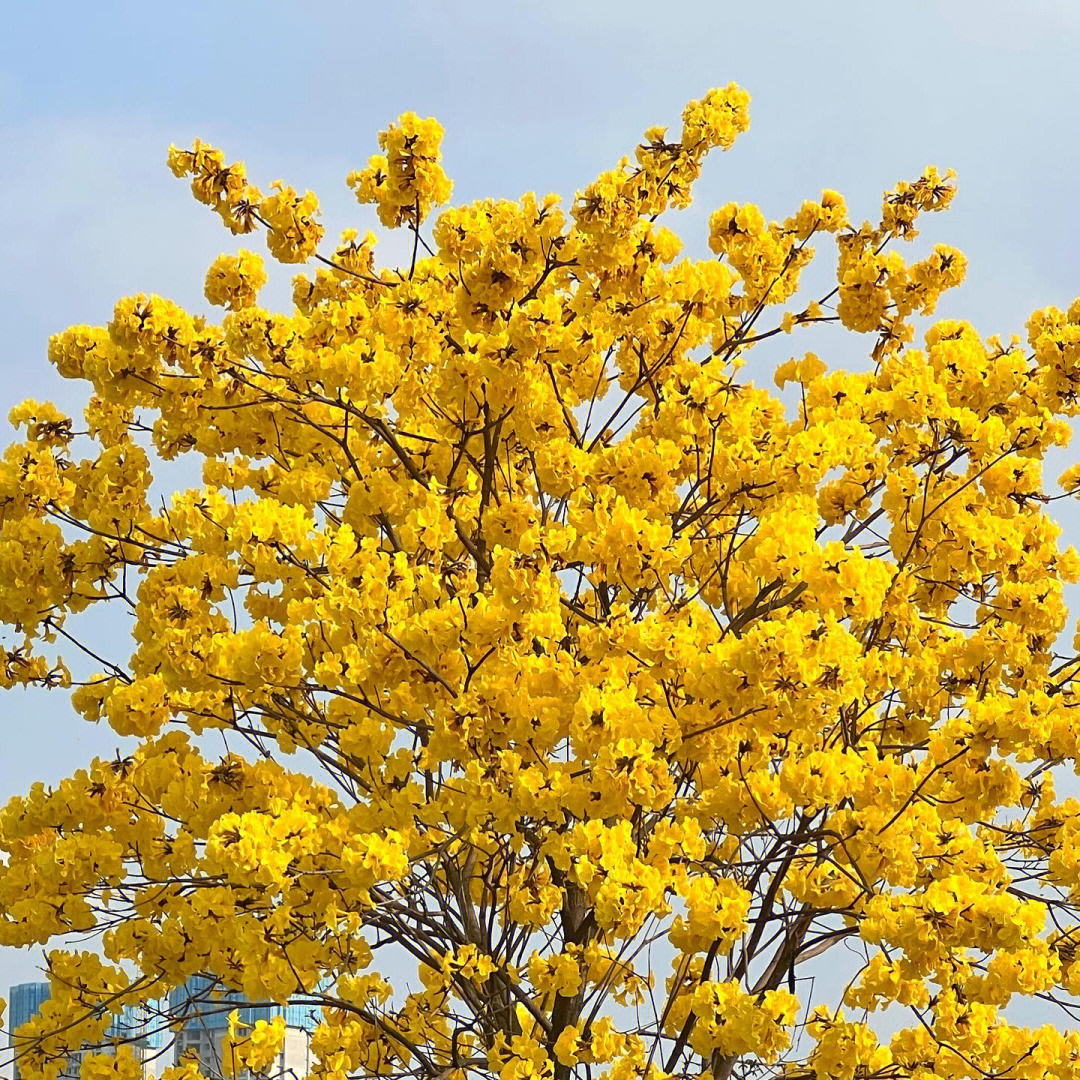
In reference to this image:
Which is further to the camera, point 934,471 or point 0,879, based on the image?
point 934,471

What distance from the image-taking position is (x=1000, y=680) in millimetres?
4941

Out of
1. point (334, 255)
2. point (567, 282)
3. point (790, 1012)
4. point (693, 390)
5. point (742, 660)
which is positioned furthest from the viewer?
point (334, 255)

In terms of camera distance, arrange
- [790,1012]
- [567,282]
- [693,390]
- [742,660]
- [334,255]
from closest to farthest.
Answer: [742,660] < [790,1012] < [693,390] < [567,282] < [334,255]

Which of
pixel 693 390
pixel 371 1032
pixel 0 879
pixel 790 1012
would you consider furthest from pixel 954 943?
pixel 0 879

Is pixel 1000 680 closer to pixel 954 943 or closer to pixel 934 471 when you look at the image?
pixel 934 471

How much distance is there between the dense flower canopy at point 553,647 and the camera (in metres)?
3.97

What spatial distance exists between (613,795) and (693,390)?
1.43 m

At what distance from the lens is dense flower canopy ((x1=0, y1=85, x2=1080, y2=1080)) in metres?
3.97

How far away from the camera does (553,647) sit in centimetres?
429

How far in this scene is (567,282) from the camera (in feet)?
16.0

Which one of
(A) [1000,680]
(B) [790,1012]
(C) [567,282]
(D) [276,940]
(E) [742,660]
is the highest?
(C) [567,282]

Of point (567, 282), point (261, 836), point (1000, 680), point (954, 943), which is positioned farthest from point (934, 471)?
point (261, 836)

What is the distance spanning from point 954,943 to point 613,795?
3.22 ft

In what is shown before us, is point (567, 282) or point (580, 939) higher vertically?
point (567, 282)
